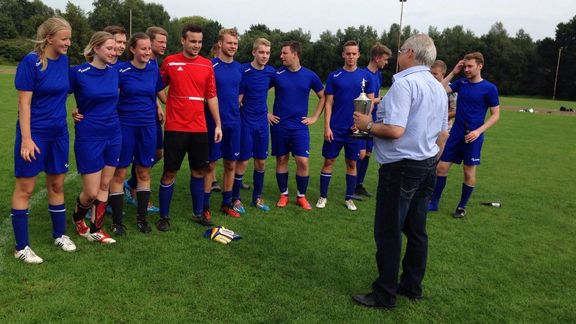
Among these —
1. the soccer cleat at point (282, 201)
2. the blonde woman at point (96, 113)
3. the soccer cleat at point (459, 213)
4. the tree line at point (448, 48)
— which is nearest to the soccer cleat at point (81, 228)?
the blonde woman at point (96, 113)

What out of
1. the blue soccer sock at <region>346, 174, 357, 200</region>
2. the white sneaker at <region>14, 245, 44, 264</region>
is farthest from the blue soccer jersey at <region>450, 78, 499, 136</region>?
the white sneaker at <region>14, 245, 44, 264</region>

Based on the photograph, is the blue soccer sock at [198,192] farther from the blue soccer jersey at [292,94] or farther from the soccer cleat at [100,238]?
the blue soccer jersey at [292,94]

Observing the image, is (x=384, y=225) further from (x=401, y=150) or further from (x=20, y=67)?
(x=20, y=67)

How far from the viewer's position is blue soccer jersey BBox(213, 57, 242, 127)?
18.2 ft

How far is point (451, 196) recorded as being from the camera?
7645 mm

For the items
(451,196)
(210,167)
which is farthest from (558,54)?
(210,167)

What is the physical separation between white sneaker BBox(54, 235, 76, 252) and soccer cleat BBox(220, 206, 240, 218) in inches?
79.2

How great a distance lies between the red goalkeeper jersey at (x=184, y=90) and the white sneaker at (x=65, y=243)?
4.99ft

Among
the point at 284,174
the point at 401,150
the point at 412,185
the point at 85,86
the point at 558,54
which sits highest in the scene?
the point at 558,54

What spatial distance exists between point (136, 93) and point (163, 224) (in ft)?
4.96

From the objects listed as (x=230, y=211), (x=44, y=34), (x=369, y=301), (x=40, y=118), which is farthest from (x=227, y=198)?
(x=44, y=34)

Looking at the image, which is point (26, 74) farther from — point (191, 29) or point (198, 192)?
point (198, 192)

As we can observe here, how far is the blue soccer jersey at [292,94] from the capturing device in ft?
20.2

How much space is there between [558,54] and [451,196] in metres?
60.3
